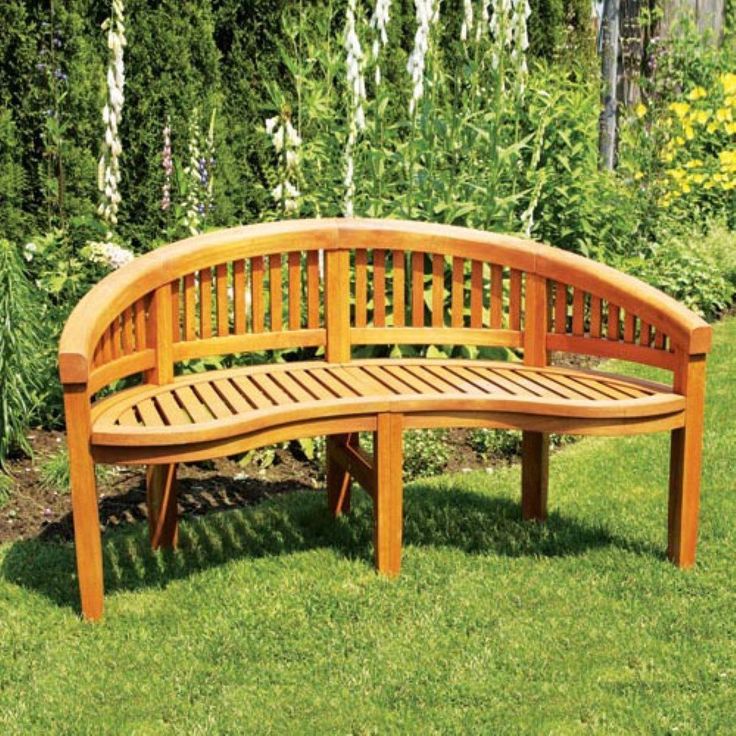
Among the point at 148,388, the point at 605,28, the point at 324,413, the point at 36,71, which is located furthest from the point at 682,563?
the point at 605,28

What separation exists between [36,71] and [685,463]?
3.64m

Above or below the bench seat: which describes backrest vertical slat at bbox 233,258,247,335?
above

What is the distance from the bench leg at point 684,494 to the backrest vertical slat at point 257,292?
4.95 feet

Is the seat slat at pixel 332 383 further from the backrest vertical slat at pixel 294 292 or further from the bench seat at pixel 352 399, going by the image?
the backrest vertical slat at pixel 294 292

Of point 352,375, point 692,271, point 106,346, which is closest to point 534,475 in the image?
point 352,375

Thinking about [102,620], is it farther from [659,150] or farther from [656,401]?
[659,150]

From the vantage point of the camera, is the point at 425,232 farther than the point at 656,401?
Yes

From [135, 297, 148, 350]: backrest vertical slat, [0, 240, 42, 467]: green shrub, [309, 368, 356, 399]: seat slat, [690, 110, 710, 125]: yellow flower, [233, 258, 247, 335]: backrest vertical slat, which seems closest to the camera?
[309, 368, 356, 399]: seat slat

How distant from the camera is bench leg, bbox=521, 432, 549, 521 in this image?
4320mm

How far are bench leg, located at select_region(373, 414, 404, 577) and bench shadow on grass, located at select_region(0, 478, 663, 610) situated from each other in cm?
16

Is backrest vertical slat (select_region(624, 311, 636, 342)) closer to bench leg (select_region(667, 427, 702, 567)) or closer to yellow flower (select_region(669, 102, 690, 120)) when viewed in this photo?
bench leg (select_region(667, 427, 702, 567))

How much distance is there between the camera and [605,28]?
→ 364 inches

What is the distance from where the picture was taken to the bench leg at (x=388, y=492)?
3.75m

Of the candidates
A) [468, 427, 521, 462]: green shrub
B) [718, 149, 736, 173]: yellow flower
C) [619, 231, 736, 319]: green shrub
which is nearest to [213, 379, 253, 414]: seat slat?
[468, 427, 521, 462]: green shrub
